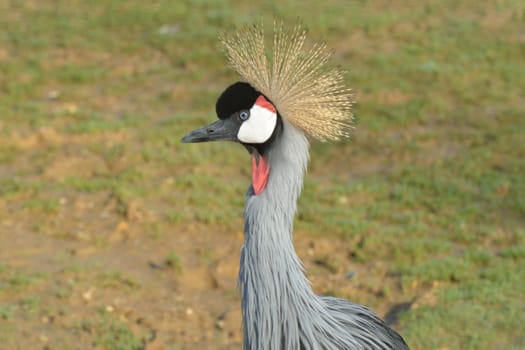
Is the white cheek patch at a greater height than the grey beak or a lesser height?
greater

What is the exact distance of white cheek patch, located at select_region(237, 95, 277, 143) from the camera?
232cm

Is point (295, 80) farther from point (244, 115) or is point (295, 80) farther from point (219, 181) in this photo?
point (219, 181)

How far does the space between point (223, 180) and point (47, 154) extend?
3.87 ft

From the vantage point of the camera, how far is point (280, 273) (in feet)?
7.61

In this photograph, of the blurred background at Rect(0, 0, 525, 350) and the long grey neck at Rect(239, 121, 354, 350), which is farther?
the blurred background at Rect(0, 0, 525, 350)

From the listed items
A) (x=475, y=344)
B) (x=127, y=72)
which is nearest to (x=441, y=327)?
(x=475, y=344)

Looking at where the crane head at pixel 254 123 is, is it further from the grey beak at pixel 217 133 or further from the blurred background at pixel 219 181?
the blurred background at pixel 219 181

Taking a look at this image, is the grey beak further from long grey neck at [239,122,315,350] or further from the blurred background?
the blurred background

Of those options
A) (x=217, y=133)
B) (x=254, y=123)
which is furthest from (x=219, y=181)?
(x=254, y=123)

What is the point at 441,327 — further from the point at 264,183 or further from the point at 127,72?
the point at 127,72

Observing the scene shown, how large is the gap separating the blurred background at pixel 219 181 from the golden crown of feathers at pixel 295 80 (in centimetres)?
148

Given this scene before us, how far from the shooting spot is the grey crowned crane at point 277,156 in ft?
7.59

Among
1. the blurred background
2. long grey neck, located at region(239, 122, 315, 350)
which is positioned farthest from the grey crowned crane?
the blurred background

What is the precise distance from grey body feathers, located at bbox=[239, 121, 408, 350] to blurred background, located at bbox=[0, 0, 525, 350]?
4.14ft
